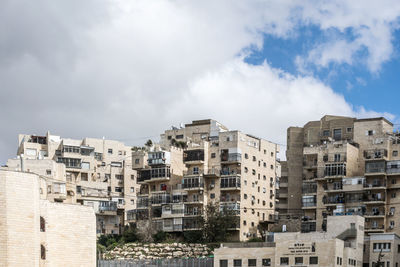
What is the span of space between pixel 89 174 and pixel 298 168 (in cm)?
3056

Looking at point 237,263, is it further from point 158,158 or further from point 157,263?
point 158,158

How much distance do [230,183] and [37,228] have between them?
1567 inches

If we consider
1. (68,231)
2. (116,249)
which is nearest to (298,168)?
(116,249)

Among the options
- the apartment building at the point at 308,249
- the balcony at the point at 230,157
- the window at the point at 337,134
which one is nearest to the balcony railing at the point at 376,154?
the window at the point at 337,134

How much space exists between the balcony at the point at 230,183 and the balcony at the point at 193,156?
4.10 metres

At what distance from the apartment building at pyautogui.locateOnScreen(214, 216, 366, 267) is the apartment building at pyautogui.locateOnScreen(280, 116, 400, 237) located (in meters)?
8.34

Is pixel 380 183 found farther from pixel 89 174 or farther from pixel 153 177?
pixel 89 174

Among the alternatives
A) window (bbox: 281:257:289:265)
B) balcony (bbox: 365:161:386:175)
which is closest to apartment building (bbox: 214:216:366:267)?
window (bbox: 281:257:289:265)

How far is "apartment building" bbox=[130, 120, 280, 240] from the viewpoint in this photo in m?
99.8

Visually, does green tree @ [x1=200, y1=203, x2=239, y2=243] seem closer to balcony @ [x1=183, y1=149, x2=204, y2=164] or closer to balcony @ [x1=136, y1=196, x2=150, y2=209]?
balcony @ [x1=183, y1=149, x2=204, y2=164]

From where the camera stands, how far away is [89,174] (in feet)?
376

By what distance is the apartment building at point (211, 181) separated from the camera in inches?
3927

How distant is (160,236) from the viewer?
100 m

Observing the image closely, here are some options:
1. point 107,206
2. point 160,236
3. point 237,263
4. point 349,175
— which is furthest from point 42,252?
point 107,206
